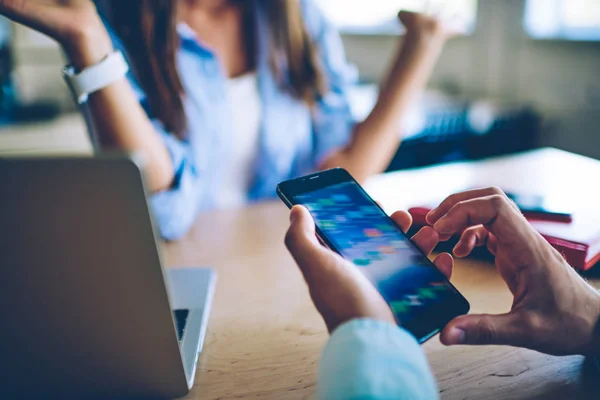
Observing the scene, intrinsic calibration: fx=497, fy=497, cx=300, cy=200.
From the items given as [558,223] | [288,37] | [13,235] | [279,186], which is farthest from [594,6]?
[13,235]

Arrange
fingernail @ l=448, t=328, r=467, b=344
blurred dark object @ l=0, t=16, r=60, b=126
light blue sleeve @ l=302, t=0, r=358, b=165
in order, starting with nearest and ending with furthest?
1. fingernail @ l=448, t=328, r=467, b=344
2. light blue sleeve @ l=302, t=0, r=358, b=165
3. blurred dark object @ l=0, t=16, r=60, b=126

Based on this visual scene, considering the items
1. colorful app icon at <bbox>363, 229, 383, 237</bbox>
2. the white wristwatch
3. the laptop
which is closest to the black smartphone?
colorful app icon at <bbox>363, 229, 383, 237</bbox>

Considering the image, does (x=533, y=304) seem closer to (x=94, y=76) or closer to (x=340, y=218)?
(x=340, y=218)

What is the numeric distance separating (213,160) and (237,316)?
628 mm

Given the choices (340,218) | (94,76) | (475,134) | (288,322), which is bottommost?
(475,134)

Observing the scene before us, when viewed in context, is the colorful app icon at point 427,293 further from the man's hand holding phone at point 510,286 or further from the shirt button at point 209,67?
the shirt button at point 209,67

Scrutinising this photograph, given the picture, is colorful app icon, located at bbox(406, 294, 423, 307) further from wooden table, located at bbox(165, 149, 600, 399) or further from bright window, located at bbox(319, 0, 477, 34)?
bright window, located at bbox(319, 0, 477, 34)

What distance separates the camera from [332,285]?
1.26 ft

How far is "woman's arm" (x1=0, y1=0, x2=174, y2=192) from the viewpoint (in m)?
0.70

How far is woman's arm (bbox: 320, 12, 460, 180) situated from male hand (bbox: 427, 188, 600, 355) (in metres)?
0.58

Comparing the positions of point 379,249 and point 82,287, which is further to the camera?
point 379,249

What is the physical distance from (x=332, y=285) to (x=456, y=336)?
0.12 meters

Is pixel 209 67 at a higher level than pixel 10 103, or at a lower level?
higher

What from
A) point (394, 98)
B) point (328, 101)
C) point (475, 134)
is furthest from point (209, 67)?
point (475, 134)
